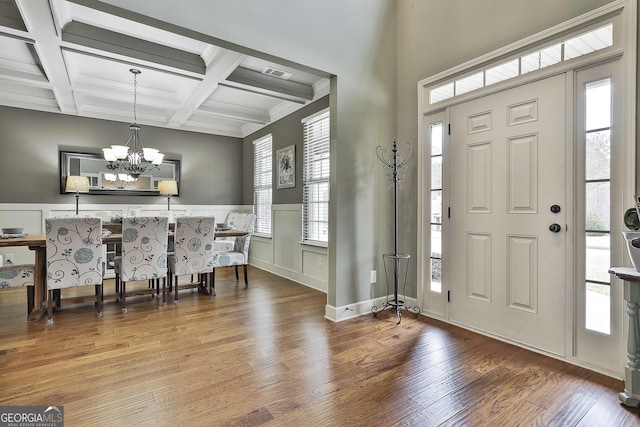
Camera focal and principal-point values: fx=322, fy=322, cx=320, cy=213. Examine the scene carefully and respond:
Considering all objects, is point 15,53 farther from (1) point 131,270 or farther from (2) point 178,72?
(1) point 131,270

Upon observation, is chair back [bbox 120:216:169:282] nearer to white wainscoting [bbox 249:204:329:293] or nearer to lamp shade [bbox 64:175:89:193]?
lamp shade [bbox 64:175:89:193]

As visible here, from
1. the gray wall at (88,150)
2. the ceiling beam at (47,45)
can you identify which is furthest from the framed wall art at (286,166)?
the ceiling beam at (47,45)

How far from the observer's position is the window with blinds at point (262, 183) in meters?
5.82

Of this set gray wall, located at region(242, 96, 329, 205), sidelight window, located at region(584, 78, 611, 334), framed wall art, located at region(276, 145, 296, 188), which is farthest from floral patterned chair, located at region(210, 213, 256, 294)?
sidelight window, located at region(584, 78, 611, 334)

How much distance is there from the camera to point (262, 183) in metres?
6.04

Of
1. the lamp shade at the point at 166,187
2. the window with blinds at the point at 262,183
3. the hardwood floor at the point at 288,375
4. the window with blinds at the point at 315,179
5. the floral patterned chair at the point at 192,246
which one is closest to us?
the hardwood floor at the point at 288,375

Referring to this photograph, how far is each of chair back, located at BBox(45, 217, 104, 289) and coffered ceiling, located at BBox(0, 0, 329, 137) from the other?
1708mm

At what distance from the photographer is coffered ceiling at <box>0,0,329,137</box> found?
2.80 meters

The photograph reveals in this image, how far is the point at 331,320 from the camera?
3.13 metres

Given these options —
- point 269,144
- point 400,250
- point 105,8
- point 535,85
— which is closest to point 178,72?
point 105,8

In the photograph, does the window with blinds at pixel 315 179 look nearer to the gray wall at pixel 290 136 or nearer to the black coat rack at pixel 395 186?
the gray wall at pixel 290 136

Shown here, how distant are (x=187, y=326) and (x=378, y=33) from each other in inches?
138

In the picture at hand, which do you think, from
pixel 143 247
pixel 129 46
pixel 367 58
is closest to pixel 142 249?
pixel 143 247

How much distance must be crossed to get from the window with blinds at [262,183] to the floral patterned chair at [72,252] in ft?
9.39
